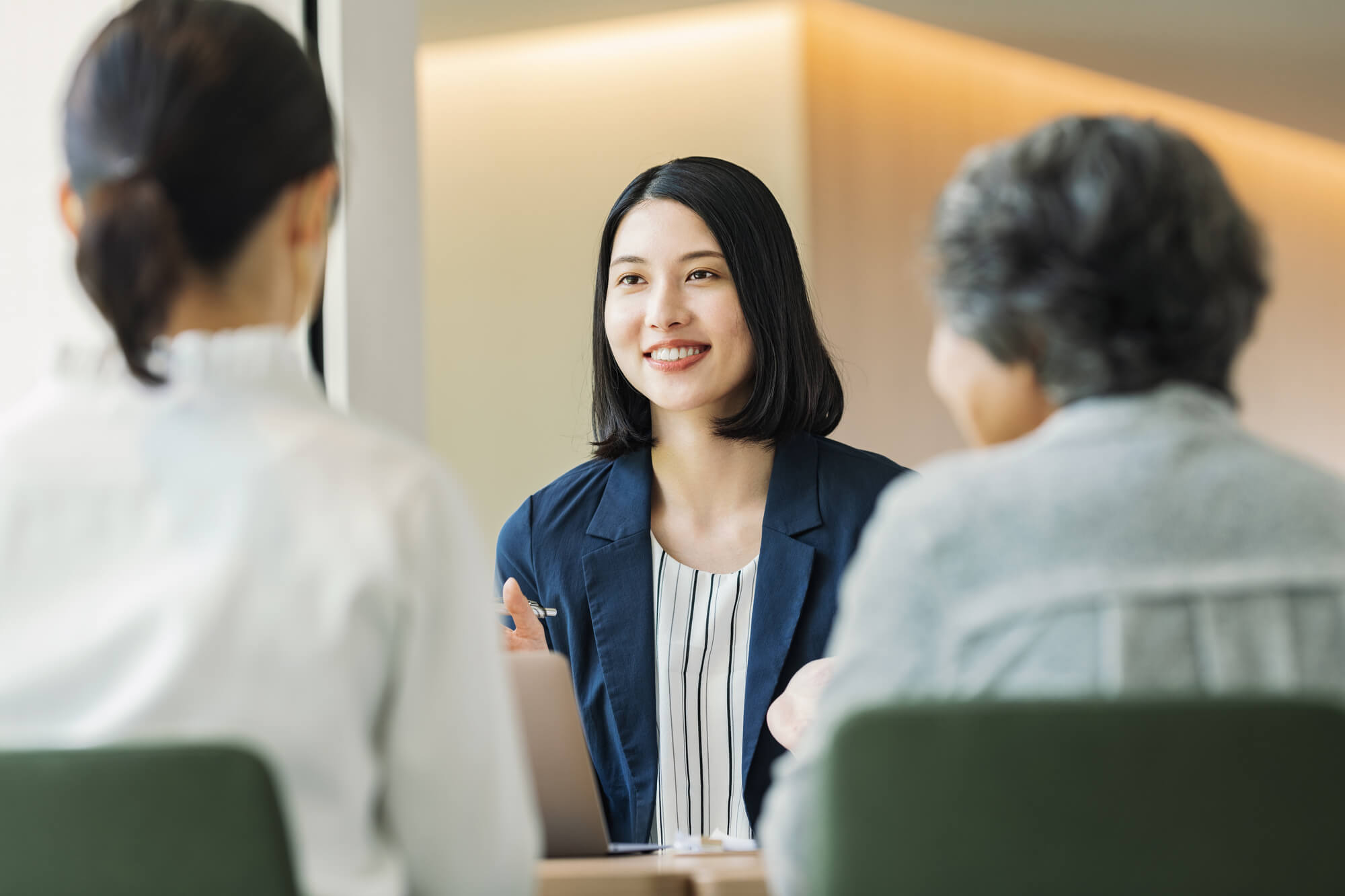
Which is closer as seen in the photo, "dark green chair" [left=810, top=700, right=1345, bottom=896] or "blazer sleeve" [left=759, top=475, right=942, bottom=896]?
"dark green chair" [left=810, top=700, right=1345, bottom=896]

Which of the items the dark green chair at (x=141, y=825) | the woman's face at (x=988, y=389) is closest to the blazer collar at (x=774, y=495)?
the woman's face at (x=988, y=389)

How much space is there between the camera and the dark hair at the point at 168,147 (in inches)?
45.6

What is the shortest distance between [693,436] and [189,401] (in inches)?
61.1

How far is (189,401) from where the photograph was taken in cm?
116

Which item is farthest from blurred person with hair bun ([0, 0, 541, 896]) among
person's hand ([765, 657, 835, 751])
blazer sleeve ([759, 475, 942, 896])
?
person's hand ([765, 657, 835, 751])

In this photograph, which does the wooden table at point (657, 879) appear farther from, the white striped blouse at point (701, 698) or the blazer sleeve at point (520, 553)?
the blazer sleeve at point (520, 553)

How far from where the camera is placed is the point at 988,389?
4.31ft

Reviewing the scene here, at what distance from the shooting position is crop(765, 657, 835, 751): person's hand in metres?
2.02

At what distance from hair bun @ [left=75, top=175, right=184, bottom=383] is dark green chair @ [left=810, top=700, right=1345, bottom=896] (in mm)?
636

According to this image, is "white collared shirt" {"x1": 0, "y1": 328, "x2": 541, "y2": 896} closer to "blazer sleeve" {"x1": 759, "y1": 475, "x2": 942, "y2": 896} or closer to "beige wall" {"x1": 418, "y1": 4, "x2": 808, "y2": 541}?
"blazer sleeve" {"x1": 759, "y1": 475, "x2": 942, "y2": 896}

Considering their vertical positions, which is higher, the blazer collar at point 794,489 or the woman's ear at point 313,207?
the woman's ear at point 313,207

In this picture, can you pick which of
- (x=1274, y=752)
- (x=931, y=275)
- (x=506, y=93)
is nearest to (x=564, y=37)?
(x=506, y=93)

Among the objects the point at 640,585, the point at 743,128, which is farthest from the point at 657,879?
the point at 743,128

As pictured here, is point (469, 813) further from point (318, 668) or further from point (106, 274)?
point (106, 274)
